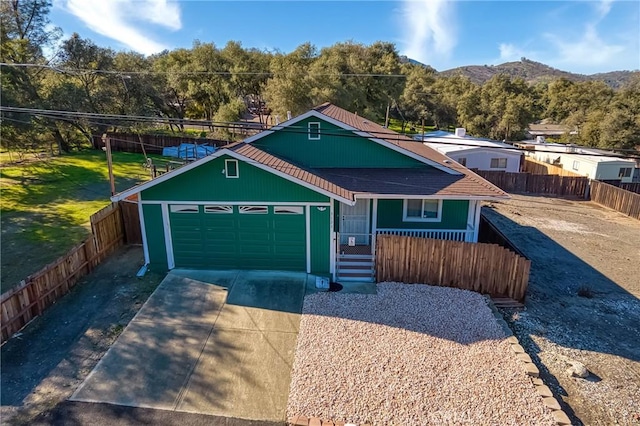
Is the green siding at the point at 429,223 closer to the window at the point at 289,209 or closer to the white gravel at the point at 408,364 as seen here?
the white gravel at the point at 408,364

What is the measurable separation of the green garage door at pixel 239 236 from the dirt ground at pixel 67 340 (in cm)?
155

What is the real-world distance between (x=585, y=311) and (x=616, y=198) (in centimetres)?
1714

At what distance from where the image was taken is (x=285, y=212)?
40.9 feet

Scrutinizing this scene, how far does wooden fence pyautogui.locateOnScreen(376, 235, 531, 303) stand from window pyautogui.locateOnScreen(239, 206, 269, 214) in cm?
378

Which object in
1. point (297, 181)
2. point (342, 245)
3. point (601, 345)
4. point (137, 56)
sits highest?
point (137, 56)

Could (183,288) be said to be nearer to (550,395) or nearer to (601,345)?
(550,395)

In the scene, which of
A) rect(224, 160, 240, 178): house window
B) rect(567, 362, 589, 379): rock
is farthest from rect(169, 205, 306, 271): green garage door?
rect(567, 362, 589, 379): rock

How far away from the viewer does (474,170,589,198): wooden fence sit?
90.7ft

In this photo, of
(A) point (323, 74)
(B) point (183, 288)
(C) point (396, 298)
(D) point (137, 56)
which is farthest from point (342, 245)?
(D) point (137, 56)

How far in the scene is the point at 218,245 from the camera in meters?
12.9

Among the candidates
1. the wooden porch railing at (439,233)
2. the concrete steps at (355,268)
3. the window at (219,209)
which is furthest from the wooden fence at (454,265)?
the window at (219,209)

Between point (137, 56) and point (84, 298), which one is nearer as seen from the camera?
point (84, 298)

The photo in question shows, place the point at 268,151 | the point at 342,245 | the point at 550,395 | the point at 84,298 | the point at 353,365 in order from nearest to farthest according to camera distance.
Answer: the point at 550,395 < the point at 353,365 < the point at 84,298 < the point at 342,245 < the point at 268,151

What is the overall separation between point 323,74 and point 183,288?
28.7 m
